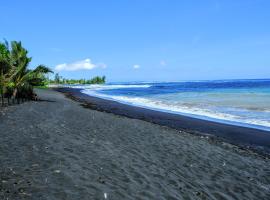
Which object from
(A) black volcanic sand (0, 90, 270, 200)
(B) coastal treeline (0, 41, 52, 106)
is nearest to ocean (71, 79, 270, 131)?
(A) black volcanic sand (0, 90, 270, 200)

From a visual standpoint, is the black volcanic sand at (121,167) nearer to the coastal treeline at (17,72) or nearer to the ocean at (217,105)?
the ocean at (217,105)

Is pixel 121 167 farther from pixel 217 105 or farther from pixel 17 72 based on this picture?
pixel 217 105

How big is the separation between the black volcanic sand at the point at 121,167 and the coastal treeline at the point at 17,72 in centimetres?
1824

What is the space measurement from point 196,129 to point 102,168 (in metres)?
13.9

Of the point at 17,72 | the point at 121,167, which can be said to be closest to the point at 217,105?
the point at 17,72

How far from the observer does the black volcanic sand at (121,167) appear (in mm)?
9914

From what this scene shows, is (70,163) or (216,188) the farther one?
(70,163)

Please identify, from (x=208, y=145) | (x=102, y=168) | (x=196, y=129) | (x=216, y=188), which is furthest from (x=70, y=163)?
(x=196, y=129)

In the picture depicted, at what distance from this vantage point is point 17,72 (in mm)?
38406

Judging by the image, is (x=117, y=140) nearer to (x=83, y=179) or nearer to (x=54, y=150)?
(x=54, y=150)

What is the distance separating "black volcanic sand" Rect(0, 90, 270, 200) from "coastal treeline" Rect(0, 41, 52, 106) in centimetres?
1824

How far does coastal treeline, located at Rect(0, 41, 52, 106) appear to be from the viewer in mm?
36469

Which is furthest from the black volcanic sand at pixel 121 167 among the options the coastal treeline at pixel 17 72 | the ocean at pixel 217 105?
the coastal treeline at pixel 17 72

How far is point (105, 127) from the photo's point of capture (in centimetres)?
2266
